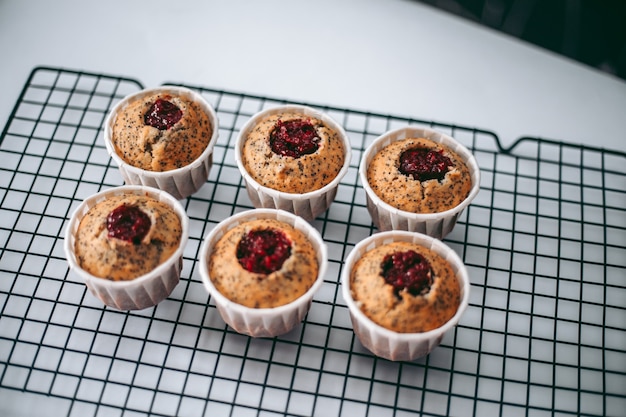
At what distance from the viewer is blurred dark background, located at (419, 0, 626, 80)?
9.16 feet

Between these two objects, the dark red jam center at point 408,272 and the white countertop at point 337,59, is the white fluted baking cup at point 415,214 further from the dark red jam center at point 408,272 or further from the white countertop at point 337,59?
the white countertop at point 337,59

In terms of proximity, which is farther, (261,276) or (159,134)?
(159,134)

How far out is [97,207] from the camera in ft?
7.16

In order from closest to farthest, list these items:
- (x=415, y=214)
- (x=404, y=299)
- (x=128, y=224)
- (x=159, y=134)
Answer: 1. (x=404, y=299)
2. (x=128, y=224)
3. (x=415, y=214)
4. (x=159, y=134)

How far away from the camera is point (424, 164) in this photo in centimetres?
227

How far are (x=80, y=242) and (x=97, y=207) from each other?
128 millimetres

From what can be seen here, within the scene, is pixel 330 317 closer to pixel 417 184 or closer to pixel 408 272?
pixel 408 272

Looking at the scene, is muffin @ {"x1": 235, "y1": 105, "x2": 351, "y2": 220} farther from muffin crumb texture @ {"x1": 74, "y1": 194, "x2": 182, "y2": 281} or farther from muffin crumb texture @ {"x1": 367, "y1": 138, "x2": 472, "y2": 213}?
muffin crumb texture @ {"x1": 74, "y1": 194, "x2": 182, "y2": 281}

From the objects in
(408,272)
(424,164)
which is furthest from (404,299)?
(424,164)

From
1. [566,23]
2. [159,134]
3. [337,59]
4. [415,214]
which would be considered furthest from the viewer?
[337,59]

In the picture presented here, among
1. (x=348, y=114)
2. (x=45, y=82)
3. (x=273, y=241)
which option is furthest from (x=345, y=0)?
(x=273, y=241)

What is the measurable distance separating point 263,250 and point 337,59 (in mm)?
1276

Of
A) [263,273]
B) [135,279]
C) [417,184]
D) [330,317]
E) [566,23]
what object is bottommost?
[330,317]

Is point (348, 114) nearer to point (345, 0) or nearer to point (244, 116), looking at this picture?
point (244, 116)
